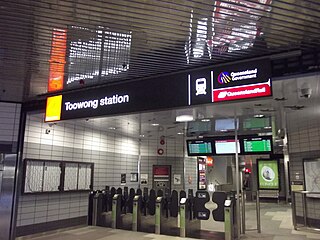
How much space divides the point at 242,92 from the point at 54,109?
330 centimetres

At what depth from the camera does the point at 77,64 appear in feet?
14.8

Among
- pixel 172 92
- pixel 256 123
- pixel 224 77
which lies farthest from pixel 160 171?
pixel 224 77

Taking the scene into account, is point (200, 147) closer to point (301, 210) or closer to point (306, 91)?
point (301, 210)

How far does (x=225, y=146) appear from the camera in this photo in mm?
8273

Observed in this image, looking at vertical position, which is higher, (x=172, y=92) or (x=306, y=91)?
(x=306, y=91)

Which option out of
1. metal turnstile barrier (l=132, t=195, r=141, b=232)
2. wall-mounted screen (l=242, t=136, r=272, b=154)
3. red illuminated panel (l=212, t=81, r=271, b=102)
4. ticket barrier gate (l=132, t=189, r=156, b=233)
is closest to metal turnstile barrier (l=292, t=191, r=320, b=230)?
wall-mounted screen (l=242, t=136, r=272, b=154)

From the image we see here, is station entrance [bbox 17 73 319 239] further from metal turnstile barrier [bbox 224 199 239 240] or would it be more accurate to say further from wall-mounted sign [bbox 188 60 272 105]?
wall-mounted sign [bbox 188 60 272 105]

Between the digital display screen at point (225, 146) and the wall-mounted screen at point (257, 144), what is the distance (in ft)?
0.70

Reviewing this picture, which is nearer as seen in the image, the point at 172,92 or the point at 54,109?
the point at 172,92

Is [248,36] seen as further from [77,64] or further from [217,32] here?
[77,64]

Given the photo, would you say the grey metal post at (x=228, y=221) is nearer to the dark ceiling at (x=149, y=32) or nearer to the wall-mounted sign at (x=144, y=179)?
the dark ceiling at (x=149, y=32)

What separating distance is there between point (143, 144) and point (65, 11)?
8.96 metres

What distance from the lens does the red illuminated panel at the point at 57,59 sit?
3.67 m

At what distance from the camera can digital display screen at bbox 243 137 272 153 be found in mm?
7674
